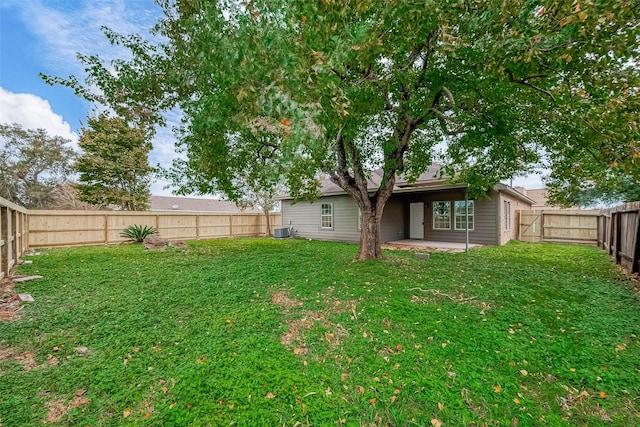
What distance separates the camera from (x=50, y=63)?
19.6 feet

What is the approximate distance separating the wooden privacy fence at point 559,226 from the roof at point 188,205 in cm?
1864

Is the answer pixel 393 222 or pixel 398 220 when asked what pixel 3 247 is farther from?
pixel 398 220

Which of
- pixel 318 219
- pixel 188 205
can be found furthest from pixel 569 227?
pixel 188 205

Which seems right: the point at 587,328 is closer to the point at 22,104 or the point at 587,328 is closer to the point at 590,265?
the point at 590,265

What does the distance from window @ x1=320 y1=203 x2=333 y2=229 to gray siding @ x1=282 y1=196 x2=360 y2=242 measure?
0.61 ft

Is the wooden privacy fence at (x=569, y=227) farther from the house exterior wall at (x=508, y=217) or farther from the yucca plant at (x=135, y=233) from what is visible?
the yucca plant at (x=135, y=233)

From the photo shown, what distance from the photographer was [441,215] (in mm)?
11578

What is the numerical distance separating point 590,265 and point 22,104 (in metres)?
22.1

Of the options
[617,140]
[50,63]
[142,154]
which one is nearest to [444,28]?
[617,140]

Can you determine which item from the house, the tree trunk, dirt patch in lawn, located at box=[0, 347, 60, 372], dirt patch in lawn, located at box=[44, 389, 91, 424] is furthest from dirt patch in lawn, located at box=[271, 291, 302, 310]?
the house

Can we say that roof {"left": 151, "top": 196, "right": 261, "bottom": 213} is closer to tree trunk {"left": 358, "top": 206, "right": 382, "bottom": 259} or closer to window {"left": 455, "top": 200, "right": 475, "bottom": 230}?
window {"left": 455, "top": 200, "right": 475, "bottom": 230}

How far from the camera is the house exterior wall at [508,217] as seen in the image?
403 inches

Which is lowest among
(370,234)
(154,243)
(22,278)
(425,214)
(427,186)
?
(22,278)

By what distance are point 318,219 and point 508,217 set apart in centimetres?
825
